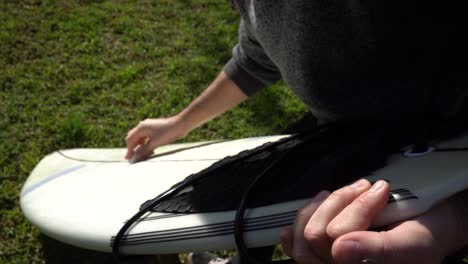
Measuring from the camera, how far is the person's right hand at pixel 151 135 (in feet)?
4.58

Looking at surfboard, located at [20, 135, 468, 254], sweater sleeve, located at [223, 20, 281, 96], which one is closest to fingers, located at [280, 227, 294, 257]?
surfboard, located at [20, 135, 468, 254]

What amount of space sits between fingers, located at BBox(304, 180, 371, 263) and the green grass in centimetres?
136

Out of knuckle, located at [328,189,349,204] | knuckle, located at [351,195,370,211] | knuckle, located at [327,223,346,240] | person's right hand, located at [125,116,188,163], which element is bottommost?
person's right hand, located at [125,116,188,163]

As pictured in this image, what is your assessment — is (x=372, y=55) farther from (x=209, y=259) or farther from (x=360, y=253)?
(x=209, y=259)

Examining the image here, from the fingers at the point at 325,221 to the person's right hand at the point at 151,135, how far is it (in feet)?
2.79

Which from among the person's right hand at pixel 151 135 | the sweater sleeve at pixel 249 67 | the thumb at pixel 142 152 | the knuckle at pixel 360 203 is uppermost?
the sweater sleeve at pixel 249 67

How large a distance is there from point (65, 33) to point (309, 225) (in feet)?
8.94

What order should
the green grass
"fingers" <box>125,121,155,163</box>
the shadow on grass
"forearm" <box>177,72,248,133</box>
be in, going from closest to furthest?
"forearm" <box>177,72,248,133</box> < "fingers" <box>125,121,155,163</box> < the shadow on grass < the green grass

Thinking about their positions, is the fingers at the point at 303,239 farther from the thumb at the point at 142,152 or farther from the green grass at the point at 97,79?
the green grass at the point at 97,79

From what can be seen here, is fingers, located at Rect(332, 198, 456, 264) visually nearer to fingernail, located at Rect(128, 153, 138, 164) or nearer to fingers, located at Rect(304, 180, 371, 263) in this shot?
fingers, located at Rect(304, 180, 371, 263)

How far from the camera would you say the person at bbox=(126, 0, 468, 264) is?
1.85ft

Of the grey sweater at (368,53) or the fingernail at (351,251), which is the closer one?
the fingernail at (351,251)

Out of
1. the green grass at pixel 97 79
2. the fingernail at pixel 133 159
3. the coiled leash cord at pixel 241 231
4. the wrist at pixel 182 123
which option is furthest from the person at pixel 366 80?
the green grass at pixel 97 79

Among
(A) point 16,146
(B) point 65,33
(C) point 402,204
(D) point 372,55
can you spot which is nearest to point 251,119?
(A) point 16,146
